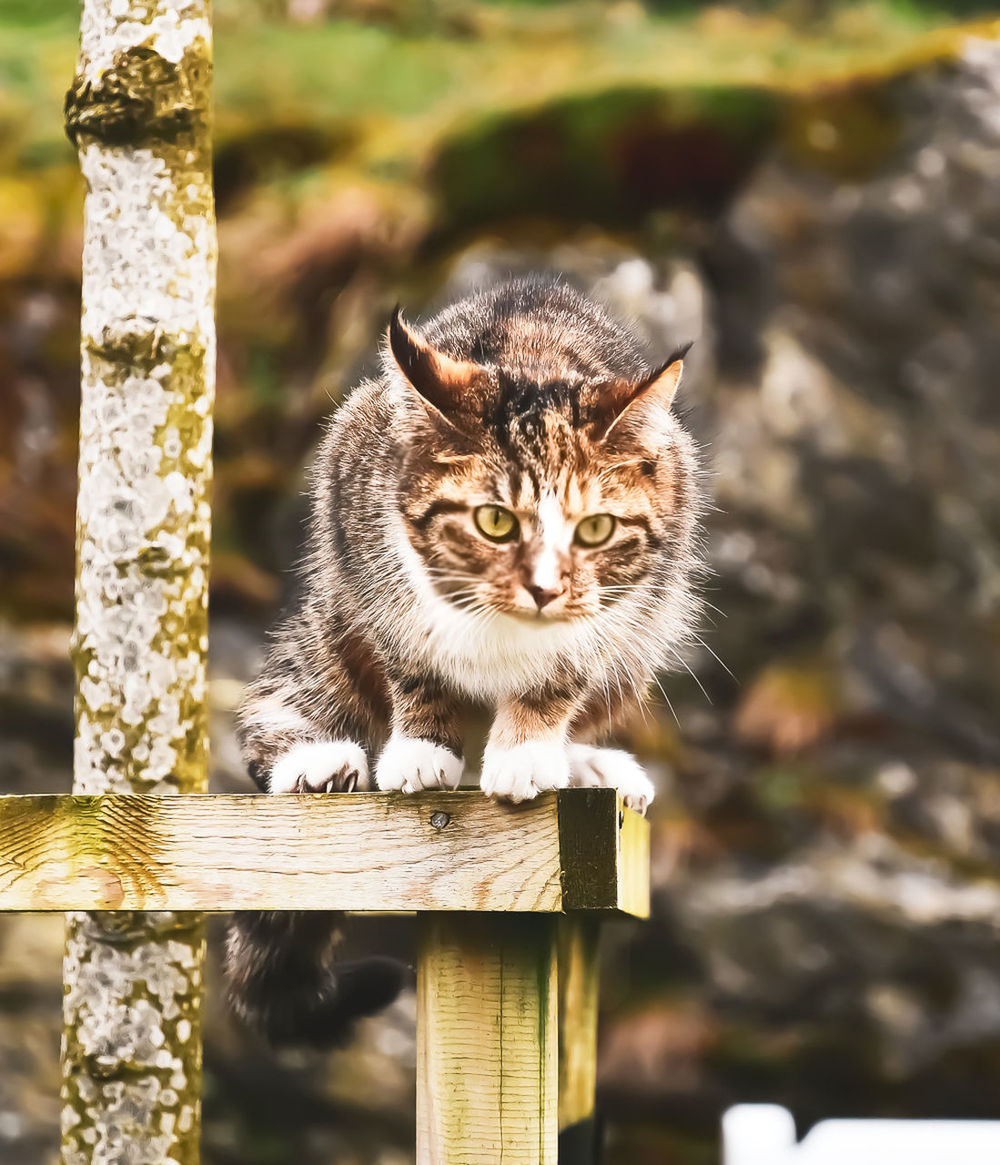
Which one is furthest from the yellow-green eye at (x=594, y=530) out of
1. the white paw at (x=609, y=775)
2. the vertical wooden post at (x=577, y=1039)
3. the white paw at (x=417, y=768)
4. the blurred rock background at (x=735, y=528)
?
the blurred rock background at (x=735, y=528)

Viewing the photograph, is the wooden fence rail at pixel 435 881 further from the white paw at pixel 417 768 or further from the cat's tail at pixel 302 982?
the cat's tail at pixel 302 982

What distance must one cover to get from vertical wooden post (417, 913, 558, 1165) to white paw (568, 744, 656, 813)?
→ 0.51 meters

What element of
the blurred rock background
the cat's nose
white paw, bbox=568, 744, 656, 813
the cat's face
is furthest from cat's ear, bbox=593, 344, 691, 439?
the blurred rock background

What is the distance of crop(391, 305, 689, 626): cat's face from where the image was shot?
1.82m

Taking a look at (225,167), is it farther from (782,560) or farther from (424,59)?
(782,560)

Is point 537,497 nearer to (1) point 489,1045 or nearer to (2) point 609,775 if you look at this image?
(2) point 609,775

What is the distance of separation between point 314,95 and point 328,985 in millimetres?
5284

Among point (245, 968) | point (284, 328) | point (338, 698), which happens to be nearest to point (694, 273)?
point (284, 328)

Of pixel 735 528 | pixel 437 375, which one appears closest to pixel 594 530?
pixel 437 375

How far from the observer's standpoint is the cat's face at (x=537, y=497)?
1.82 meters

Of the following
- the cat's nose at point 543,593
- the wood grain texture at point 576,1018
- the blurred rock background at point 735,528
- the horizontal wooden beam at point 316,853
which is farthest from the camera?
the blurred rock background at point 735,528

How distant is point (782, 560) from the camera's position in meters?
4.69

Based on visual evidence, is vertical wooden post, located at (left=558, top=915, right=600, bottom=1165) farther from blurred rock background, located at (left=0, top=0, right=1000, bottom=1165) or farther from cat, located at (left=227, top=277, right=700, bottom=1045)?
blurred rock background, located at (left=0, top=0, right=1000, bottom=1165)

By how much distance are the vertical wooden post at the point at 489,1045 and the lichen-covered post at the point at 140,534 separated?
0.56m
